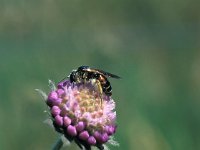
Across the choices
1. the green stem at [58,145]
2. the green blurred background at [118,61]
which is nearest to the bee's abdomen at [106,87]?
the green stem at [58,145]

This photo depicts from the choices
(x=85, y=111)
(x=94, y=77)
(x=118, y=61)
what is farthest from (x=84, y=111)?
(x=118, y=61)

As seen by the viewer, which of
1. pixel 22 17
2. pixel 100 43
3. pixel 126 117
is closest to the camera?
pixel 126 117

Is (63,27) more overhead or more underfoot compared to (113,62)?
more overhead

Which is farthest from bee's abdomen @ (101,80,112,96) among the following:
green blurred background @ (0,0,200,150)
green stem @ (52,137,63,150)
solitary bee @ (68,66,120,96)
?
green blurred background @ (0,0,200,150)

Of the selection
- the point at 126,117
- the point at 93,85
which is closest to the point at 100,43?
the point at 126,117

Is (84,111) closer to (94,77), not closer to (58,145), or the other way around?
(94,77)

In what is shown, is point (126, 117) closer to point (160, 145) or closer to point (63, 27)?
point (160, 145)

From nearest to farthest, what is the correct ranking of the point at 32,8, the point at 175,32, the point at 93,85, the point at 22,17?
the point at 93,85
the point at 22,17
the point at 32,8
the point at 175,32

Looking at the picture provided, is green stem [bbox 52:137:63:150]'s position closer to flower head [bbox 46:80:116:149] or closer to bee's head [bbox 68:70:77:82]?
flower head [bbox 46:80:116:149]
